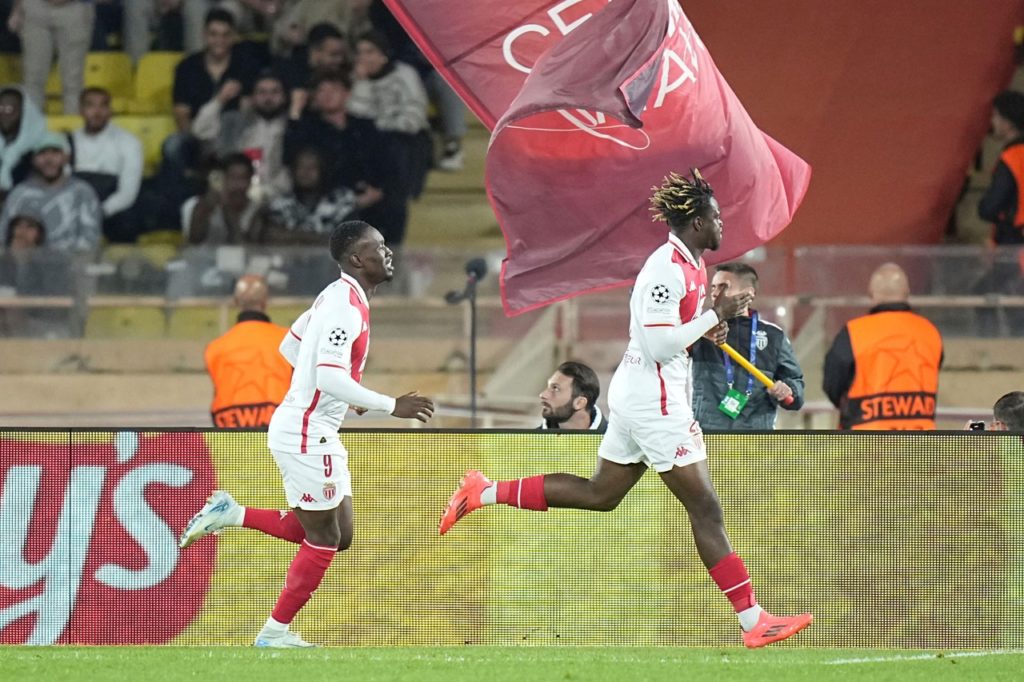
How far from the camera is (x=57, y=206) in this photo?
587 inches

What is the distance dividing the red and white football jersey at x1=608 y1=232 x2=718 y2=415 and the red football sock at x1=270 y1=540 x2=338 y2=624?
1.37m

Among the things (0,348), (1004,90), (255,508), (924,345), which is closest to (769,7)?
(1004,90)

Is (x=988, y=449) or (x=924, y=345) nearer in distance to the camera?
(x=988, y=449)

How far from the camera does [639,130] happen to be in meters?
9.22

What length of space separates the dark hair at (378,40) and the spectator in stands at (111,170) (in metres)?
2.02

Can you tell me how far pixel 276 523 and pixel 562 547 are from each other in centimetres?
132

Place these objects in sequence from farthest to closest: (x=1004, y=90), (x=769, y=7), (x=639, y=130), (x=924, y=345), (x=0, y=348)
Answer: (x=1004, y=90) → (x=769, y=7) → (x=0, y=348) → (x=924, y=345) → (x=639, y=130)

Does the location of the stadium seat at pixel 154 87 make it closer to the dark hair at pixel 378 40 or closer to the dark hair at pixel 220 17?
the dark hair at pixel 220 17

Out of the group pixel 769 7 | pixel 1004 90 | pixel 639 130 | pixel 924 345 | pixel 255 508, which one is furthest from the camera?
pixel 1004 90

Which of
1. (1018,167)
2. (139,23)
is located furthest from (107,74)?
(1018,167)

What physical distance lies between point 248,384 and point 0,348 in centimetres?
252

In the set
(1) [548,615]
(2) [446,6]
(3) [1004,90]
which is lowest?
(1) [548,615]

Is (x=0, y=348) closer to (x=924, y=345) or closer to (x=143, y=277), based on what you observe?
(x=143, y=277)

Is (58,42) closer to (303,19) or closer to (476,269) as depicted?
(303,19)
